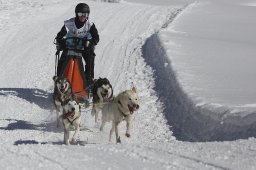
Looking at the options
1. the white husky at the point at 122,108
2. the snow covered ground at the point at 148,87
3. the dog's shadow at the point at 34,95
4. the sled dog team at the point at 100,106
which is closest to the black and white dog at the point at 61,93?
the sled dog team at the point at 100,106

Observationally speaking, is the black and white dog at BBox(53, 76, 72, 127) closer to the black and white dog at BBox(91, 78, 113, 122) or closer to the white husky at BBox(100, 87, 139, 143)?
the black and white dog at BBox(91, 78, 113, 122)

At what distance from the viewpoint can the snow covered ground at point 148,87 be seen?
6.00 metres

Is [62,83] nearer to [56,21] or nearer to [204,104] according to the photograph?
[204,104]

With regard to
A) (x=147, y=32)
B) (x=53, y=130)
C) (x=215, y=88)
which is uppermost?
(x=147, y=32)

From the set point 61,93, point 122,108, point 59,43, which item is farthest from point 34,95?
point 122,108

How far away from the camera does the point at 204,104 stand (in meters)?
8.62

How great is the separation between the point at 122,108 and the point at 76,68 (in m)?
1.98

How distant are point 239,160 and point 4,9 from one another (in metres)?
15.2

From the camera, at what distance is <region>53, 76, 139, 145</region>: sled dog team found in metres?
7.53

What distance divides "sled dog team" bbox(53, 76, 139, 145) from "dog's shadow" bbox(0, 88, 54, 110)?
1240 millimetres

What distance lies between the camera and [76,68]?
9.34 meters

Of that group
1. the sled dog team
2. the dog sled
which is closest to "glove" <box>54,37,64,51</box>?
the dog sled

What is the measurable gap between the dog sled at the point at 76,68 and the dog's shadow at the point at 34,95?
0.86 metres

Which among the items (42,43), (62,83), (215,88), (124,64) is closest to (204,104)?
(215,88)
